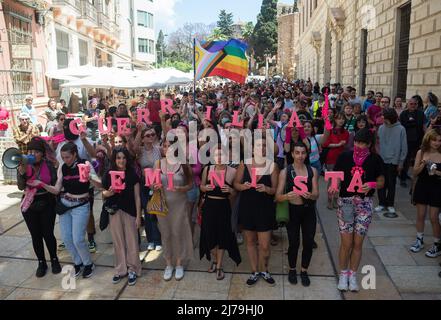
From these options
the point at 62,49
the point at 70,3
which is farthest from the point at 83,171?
the point at 70,3

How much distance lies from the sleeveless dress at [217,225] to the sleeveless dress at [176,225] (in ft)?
0.92

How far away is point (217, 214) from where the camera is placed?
448 centimetres

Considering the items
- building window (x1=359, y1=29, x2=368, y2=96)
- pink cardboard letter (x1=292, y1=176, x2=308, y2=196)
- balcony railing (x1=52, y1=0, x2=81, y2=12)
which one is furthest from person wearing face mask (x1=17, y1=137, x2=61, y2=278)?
balcony railing (x1=52, y1=0, x2=81, y2=12)

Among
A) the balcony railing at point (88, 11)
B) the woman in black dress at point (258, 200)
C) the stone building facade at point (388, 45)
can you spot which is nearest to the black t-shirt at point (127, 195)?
the woman in black dress at point (258, 200)

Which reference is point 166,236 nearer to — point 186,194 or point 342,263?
point 186,194

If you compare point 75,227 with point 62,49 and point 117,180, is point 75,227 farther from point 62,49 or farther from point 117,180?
point 62,49

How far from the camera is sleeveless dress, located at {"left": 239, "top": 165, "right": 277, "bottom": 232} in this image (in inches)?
170

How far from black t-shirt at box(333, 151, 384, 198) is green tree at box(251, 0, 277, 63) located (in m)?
67.7

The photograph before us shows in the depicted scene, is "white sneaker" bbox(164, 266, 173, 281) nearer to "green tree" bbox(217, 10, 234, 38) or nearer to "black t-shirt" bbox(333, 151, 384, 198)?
"black t-shirt" bbox(333, 151, 384, 198)

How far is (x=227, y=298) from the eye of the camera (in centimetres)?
427

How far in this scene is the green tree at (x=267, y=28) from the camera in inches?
2697

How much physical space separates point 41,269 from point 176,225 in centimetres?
179
